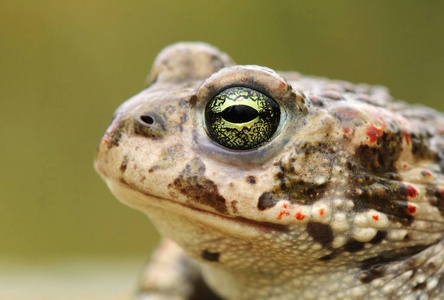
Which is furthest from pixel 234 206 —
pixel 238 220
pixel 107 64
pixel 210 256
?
pixel 107 64

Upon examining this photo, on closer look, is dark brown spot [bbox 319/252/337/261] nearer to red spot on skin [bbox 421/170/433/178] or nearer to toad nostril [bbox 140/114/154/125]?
red spot on skin [bbox 421/170/433/178]

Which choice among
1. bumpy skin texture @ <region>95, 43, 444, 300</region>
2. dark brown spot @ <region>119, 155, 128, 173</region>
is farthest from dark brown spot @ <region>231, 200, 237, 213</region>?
dark brown spot @ <region>119, 155, 128, 173</region>

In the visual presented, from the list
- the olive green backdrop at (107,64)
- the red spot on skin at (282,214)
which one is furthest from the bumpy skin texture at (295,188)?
the olive green backdrop at (107,64)

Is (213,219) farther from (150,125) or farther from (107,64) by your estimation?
(107,64)

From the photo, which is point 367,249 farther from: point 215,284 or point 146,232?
point 146,232

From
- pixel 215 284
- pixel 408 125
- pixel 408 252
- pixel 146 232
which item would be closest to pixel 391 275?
pixel 408 252
